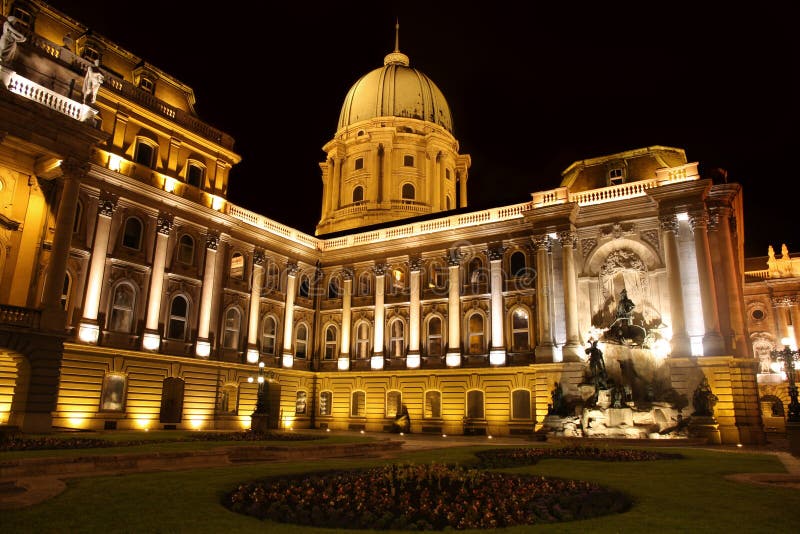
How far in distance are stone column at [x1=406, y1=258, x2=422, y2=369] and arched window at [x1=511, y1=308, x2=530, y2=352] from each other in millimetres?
6879

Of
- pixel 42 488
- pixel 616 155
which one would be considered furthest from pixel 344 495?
pixel 616 155

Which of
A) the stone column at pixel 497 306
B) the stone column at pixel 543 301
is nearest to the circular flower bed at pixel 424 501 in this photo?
the stone column at pixel 543 301

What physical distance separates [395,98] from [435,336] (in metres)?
29.0

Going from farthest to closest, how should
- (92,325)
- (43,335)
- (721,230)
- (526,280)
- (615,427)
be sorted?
(526,280), (721,230), (92,325), (615,427), (43,335)

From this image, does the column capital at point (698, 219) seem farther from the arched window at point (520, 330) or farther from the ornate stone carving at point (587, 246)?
the arched window at point (520, 330)

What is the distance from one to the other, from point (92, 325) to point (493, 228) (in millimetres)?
25376

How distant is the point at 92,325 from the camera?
30.9 meters

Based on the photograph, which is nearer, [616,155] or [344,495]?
[344,495]

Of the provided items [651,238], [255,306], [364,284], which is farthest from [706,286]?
[255,306]

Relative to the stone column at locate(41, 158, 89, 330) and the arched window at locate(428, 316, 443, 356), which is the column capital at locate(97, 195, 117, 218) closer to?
the stone column at locate(41, 158, 89, 330)

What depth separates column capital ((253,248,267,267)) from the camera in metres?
41.7

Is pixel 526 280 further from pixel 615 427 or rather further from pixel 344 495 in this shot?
pixel 344 495

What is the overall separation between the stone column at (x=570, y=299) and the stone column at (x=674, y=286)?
5219 millimetres

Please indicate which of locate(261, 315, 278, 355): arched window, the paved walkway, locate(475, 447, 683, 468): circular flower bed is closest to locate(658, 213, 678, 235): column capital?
the paved walkway
